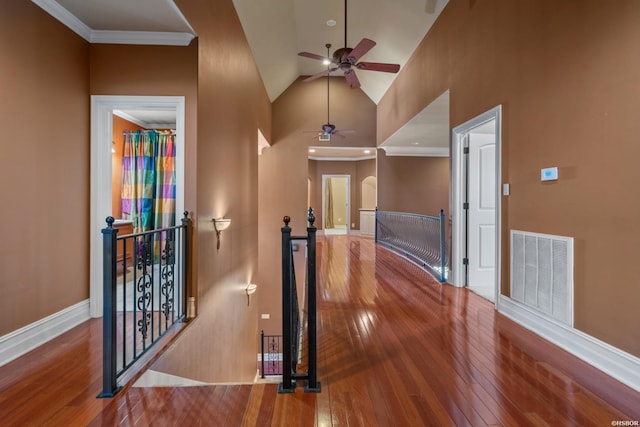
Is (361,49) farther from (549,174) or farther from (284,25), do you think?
(549,174)

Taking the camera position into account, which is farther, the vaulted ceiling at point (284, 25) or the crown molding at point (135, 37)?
the crown molding at point (135, 37)

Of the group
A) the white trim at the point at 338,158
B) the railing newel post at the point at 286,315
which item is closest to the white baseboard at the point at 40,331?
the railing newel post at the point at 286,315

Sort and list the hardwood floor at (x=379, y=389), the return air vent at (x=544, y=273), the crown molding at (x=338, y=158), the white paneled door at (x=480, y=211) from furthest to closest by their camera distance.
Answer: the crown molding at (x=338, y=158) < the white paneled door at (x=480, y=211) < the return air vent at (x=544, y=273) < the hardwood floor at (x=379, y=389)

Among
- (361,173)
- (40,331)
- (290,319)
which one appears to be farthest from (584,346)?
(361,173)

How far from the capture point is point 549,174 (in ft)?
8.00

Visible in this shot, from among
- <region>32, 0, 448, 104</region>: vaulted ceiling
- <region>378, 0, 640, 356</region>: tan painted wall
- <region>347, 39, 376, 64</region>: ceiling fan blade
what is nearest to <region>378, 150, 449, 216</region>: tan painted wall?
<region>32, 0, 448, 104</region>: vaulted ceiling

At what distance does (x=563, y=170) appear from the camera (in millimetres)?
2316

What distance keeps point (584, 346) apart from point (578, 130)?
156cm

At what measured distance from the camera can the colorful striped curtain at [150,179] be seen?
143 inches

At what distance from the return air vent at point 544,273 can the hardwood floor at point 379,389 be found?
293mm

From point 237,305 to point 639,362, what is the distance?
429 cm

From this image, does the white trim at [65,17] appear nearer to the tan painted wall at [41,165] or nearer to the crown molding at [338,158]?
the tan painted wall at [41,165]

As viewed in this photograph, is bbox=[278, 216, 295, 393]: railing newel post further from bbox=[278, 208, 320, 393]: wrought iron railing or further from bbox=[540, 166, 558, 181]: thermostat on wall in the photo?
bbox=[540, 166, 558, 181]: thermostat on wall

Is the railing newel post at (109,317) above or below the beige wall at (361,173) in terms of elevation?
below
